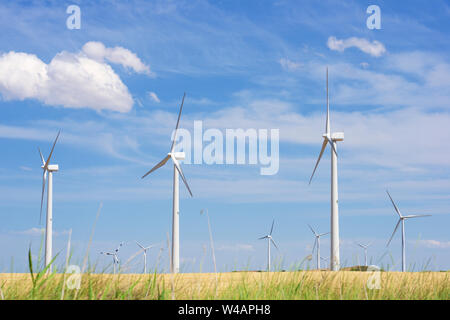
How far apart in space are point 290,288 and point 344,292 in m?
1.74

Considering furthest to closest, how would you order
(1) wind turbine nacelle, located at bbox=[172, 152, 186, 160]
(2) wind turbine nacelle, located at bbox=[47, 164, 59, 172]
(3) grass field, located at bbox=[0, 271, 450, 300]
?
(2) wind turbine nacelle, located at bbox=[47, 164, 59, 172], (1) wind turbine nacelle, located at bbox=[172, 152, 186, 160], (3) grass field, located at bbox=[0, 271, 450, 300]

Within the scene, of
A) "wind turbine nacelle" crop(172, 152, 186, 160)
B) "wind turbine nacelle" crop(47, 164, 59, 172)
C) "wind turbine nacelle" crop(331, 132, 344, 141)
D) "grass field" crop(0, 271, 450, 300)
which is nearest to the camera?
"grass field" crop(0, 271, 450, 300)

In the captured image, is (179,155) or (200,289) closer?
(200,289)

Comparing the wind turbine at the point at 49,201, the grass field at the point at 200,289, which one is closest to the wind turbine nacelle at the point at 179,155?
the wind turbine at the point at 49,201

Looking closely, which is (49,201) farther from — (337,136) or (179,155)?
(337,136)

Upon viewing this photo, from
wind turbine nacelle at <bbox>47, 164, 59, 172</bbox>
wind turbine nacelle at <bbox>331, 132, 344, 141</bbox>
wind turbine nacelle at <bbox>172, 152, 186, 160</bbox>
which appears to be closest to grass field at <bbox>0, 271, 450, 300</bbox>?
wind turbine nacelle at <bbox>331, 132, 344, 141</bbox>

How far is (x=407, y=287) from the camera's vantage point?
19000 mm

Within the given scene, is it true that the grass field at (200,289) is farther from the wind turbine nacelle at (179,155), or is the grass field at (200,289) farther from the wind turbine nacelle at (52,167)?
the wind turbine nacelle at (52,167)

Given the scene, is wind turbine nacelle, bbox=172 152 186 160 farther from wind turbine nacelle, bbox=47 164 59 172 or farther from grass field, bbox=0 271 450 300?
grass field, bbox=0 271 450 300

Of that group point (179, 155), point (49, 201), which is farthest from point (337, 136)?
point (49, 201)

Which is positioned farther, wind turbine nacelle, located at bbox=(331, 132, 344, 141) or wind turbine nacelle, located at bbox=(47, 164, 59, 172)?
wind turbine nacelle, located at bbox=(47, 164, 59, 172)

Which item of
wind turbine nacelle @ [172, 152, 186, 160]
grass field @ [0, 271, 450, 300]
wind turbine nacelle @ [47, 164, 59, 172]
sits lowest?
grass field @ [0, 271, 450, 300]
